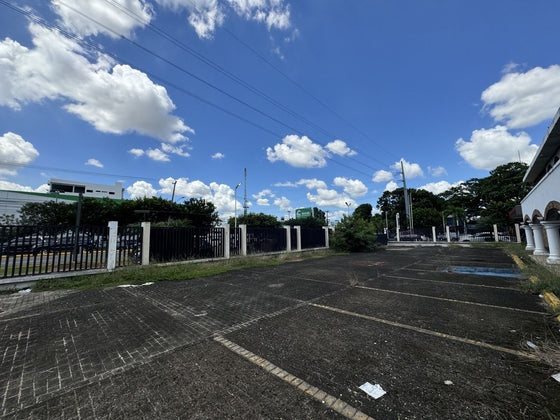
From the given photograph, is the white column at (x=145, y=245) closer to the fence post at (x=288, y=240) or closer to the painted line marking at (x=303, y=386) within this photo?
the painted line marking at (x=303, y=386)

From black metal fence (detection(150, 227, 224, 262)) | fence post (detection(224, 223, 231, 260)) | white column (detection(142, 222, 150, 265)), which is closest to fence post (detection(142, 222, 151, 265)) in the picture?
white column (detection(142, 222, 150, 265))

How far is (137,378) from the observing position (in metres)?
2.56

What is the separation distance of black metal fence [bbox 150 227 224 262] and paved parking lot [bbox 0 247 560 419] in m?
5.32

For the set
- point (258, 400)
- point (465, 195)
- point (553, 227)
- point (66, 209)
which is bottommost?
point (258, 400)

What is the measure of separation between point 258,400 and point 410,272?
27.6 ft

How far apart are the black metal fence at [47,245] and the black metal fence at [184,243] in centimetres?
198

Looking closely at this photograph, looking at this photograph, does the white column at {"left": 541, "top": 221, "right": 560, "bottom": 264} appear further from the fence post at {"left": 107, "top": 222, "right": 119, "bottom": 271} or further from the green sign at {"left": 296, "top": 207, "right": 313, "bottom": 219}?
the green sign at {"left": 296, "top": 207, "right": 313, "bottom": 219}

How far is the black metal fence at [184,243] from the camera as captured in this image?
10812 mm

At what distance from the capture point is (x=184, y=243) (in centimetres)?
1176

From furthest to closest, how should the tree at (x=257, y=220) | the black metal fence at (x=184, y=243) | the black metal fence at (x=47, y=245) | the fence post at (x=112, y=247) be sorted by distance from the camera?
the tree at (x=257, y=220) < the black metal fence at (x=184, y=243) < the fence post at (x=112, y=247) < the black metal fence at (x=47, y=245)

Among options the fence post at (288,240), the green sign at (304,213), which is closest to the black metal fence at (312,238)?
the fence post at (288,240)

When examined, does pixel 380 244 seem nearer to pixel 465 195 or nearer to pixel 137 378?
pixel 137 378

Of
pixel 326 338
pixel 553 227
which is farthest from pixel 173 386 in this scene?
pixel 553 227

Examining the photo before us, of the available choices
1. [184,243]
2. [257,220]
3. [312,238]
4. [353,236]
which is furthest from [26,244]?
[257,220]
